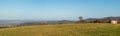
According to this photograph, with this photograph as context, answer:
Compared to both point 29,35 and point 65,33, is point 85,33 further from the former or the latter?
point 29,35

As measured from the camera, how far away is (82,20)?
166 ft

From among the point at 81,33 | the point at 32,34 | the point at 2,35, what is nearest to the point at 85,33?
the point at 81,33

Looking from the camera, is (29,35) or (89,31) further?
(89,31)

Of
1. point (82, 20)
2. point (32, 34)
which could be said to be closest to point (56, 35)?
point (32, 34)

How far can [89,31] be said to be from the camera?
1168 inches

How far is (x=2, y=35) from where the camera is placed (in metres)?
28.5

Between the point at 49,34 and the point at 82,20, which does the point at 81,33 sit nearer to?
the point at 49,34

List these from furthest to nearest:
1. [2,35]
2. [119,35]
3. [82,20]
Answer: [82,20] < [2,35] < [119,35]

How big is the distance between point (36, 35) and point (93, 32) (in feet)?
22.0

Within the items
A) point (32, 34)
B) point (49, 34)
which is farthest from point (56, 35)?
point (32, 34)

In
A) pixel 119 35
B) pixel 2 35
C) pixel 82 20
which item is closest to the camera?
pixel 119 35

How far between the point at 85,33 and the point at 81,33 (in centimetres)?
47

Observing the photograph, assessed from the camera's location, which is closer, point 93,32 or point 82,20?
point 93,32

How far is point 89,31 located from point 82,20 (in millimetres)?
20964
